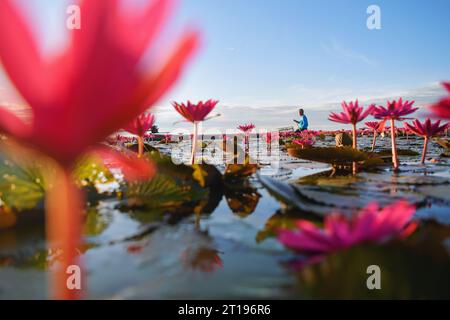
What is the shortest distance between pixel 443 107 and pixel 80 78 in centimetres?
→ 76

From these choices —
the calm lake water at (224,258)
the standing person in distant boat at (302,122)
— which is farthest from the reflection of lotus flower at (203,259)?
the standing person in distant boat at (302,122)

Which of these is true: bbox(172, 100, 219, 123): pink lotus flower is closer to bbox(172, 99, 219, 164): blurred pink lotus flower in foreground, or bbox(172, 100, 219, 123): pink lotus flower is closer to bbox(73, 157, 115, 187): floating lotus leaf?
bbox(172, 99, 219, 164): blurred pink lotus flower in foreground

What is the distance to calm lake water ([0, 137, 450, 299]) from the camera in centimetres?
41

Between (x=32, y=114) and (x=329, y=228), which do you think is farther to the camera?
(x=329, y=228)

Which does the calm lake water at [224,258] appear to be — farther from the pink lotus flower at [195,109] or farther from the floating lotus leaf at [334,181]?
the pink lotus flower at [195,109]

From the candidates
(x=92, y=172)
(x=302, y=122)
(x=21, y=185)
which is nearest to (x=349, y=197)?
(x=92, y=172)

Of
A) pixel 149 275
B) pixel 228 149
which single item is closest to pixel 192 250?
pixel 149 275

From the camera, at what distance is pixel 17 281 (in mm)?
570

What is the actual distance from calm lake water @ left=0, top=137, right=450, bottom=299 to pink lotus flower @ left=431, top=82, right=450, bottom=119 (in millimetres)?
263

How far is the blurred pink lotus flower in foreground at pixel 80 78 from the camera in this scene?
29 centimetres

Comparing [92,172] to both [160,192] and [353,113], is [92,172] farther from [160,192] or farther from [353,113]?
[353,113]
